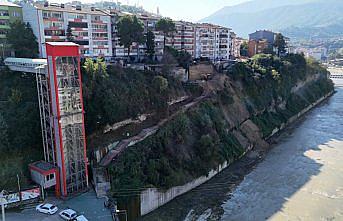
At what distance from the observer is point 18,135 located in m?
24.8

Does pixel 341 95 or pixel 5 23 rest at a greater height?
pixel 5 23

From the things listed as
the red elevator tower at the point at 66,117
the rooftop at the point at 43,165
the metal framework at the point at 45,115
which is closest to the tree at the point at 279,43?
the red elevator tower at the point at 66,117

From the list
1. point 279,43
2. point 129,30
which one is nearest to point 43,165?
point 129,30

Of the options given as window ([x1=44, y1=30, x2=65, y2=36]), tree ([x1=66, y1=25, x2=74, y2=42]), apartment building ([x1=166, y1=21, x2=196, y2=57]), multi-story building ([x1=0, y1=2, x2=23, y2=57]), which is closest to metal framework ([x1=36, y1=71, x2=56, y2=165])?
window ([x1=44, y1=30, x2=65, y2=36])

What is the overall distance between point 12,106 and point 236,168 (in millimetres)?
22015

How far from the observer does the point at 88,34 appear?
134 feet

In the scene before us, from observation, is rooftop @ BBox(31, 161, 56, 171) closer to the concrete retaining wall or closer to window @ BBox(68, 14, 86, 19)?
the concrete retaining wall

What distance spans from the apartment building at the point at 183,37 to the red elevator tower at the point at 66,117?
3264cm

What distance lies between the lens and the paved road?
20031mm

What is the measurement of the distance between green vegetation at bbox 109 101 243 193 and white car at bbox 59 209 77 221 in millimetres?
3917

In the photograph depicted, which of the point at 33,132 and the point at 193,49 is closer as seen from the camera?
the point at 33,132

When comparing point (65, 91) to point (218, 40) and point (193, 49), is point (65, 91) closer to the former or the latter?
point (193, 49)

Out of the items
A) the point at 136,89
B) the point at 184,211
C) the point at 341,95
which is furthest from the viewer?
the point at 341,95

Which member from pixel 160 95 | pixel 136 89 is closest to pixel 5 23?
pixel 136 89
